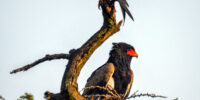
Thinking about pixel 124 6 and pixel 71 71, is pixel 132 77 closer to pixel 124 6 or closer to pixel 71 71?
pixel 124 6

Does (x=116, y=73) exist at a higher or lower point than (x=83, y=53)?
lower

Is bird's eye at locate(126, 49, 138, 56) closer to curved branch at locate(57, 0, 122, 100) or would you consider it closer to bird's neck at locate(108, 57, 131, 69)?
bird's neck at locate(108, 57, 131, 69)

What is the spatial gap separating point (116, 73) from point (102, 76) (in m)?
0.38

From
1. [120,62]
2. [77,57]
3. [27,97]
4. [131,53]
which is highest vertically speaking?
[131,53]

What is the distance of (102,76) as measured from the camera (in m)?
7.82

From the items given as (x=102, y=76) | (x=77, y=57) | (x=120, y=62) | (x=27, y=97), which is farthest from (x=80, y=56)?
(x=120, y=62)

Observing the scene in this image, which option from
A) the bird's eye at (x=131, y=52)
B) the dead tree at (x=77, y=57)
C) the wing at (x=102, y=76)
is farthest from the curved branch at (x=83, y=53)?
the bird's eye at (x=131, y=52)

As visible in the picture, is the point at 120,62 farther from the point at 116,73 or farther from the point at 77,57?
the point at 77,57

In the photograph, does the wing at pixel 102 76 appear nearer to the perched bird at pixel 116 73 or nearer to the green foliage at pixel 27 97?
the perched bird at pixel 116 73

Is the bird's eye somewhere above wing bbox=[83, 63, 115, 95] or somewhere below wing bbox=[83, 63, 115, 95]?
above

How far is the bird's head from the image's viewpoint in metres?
8.54

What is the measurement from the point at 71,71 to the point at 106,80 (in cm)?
409

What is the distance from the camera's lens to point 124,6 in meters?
4.91

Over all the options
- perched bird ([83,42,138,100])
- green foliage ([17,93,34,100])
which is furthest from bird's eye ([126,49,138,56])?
green foliage ([17,93,34,100])
